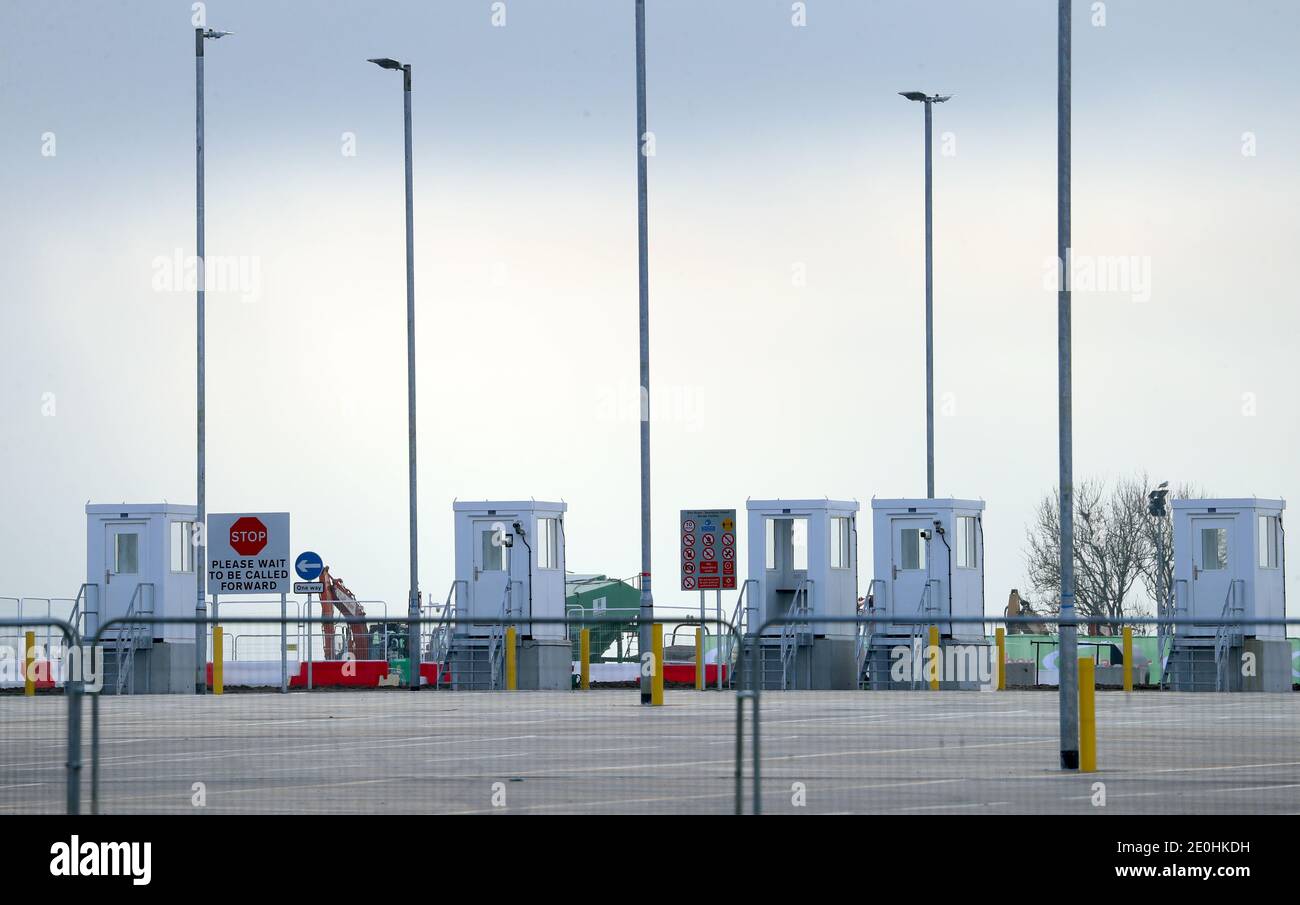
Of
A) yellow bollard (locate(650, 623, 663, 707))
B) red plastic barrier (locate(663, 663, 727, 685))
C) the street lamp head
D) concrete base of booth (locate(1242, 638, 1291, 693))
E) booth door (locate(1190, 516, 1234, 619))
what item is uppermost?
the street lamp head

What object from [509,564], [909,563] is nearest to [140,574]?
[509,564]

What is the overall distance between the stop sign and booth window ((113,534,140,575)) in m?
1.73

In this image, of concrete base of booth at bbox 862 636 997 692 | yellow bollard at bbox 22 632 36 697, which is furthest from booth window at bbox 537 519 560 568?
yellow bollard at bbox 22 632 36 697

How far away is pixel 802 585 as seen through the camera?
3941 centimetres

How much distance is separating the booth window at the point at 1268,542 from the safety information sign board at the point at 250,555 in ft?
56.4

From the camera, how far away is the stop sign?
40219 mm

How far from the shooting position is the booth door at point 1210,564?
39469 mm

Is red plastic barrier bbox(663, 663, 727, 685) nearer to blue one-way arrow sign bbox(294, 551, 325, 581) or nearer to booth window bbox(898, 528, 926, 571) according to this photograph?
booth window bbox(898, 528, 926, 571)

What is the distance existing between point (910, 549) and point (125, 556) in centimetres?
1404

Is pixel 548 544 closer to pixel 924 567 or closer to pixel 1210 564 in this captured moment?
pixel 924 567
